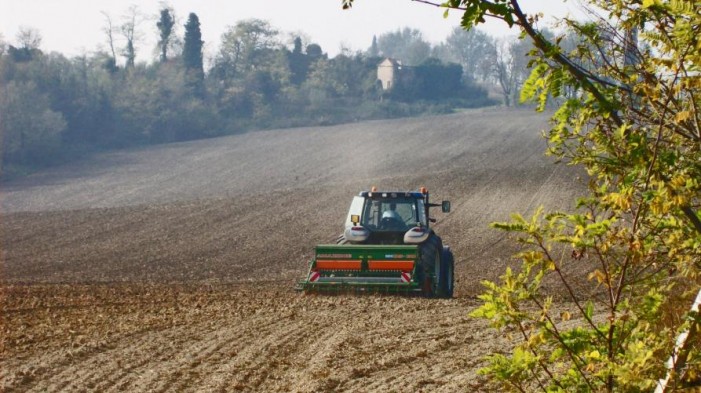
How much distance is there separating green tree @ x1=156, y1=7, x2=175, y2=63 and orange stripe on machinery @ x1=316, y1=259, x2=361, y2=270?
61184mm

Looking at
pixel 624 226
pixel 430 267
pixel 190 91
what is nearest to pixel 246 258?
pixel 430 267

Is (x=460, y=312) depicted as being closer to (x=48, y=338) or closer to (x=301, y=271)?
(x=48, y=338)

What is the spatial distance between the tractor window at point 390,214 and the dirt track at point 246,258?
194cm

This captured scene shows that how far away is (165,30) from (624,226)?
73484mm

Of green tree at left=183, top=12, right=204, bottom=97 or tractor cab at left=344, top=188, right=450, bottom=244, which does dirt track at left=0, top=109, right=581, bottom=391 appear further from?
green tree at left=183, top=12, right=204, bottom=97

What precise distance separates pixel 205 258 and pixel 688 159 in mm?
21974

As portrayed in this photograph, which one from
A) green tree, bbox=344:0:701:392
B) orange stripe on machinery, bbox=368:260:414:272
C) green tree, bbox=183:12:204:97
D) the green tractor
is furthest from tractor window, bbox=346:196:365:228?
green tree, bbox=183:12:204:97

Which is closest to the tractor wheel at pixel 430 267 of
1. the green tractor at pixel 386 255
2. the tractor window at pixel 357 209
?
the green tractor at pixel 386 255

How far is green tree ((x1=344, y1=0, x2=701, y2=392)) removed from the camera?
362 cm

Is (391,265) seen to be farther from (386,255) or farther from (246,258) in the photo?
(246,258)

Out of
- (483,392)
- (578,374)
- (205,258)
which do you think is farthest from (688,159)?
(205,258)

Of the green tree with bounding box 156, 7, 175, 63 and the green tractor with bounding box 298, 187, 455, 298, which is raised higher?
the green tree with bounding box 156, 7, 175, 63

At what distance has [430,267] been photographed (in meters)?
16.1

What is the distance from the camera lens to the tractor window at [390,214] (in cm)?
1691
